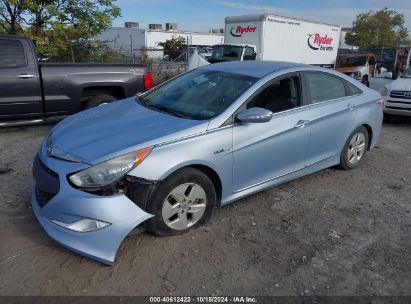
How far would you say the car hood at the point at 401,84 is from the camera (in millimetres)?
8570

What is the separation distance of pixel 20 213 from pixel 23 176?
106cm

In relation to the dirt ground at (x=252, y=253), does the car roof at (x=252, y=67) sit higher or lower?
higher

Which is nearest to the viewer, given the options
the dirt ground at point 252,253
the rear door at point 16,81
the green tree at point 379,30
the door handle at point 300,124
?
the dirt ground at point 252,253

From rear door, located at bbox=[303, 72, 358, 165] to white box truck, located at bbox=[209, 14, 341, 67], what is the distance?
1078 centimetres

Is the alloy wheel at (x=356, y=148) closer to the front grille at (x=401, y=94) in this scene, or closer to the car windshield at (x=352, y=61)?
the front grille at (x=401, y=94)

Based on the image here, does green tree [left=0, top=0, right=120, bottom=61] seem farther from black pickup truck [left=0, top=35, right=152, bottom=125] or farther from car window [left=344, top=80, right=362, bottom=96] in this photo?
car window [left=344, top=80, right=362, bottom=96]

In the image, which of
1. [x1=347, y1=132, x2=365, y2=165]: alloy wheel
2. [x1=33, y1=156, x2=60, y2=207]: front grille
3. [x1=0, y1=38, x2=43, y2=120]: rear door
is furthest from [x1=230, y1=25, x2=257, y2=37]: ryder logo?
[x1=33, y1=156, x2=60, y2=207]: front grille

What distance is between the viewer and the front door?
145 inches

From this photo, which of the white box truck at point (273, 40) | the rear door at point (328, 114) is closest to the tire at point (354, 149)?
the rear door at point (328, 114)

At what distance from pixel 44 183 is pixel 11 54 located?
4082 millimetres

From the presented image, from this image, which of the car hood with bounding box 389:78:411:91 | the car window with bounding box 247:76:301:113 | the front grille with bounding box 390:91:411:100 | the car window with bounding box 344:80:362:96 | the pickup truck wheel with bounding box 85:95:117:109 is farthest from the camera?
the car hood with bounding box 389:78:411:91

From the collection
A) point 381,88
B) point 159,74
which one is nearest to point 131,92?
point 381,88

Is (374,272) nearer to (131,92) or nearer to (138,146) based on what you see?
(138,146)

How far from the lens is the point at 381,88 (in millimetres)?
9164
